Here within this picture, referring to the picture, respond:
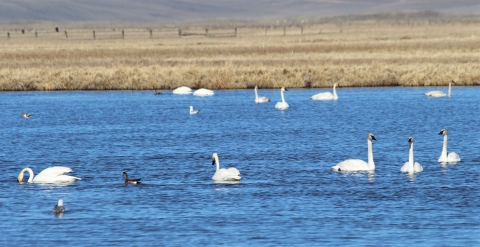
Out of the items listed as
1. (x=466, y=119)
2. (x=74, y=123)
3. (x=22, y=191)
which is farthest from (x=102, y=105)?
(x=22, y=191)

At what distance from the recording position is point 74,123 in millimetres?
27625

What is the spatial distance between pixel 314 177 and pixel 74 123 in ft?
40.2

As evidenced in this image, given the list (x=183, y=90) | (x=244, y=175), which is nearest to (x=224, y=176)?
(x=244, y=175)

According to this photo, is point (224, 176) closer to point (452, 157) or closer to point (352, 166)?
point (352, 166)

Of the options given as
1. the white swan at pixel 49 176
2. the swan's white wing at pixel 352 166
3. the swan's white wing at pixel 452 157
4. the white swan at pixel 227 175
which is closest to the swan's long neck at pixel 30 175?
the white swan at pixel 49 176

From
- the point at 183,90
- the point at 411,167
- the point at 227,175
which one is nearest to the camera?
the point at 227,175

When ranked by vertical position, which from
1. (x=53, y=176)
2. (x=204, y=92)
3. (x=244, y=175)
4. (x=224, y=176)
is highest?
(x=204, y=92)

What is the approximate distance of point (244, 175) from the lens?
17.7m

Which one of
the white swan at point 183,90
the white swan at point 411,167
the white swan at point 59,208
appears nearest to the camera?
the white swan at point 59,208

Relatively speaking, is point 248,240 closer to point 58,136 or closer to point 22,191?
point 22,191

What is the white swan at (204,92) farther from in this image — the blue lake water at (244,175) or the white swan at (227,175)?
the white swan at (227,175)

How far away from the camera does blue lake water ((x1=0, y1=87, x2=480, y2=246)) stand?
12.8 meters

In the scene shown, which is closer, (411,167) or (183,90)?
(411,167)

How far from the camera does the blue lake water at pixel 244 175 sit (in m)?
12.8
